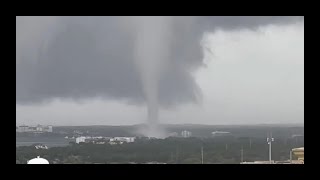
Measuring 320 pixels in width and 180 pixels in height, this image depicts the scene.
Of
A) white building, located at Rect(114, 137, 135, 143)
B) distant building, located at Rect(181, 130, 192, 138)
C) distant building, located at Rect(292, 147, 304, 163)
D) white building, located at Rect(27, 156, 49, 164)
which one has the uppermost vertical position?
distant building, located at Rect(181, 130, 192, 138)

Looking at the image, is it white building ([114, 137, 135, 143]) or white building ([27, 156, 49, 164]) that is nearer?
white building ([27, 156, 49, 164])

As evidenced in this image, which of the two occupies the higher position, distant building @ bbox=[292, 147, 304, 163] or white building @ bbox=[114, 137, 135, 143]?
white building @ bbox=[114, 137, 135, 143]

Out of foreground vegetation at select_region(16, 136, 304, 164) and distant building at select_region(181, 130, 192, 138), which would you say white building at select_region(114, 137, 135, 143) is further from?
distant building at select_region(181, 130, 192, 138)

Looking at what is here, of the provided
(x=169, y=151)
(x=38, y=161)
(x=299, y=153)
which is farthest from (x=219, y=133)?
(x=38, y=161)

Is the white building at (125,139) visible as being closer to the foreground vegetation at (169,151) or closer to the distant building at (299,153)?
the foreground vegetation at (169,151)

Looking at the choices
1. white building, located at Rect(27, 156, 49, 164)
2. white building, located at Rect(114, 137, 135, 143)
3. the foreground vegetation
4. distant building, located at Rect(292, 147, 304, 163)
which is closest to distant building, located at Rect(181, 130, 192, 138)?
the foreground vegetation

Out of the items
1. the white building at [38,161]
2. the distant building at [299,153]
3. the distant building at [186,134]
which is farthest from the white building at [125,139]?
the distant building at [299,153]

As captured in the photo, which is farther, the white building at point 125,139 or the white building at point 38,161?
the white building at point 125,139
